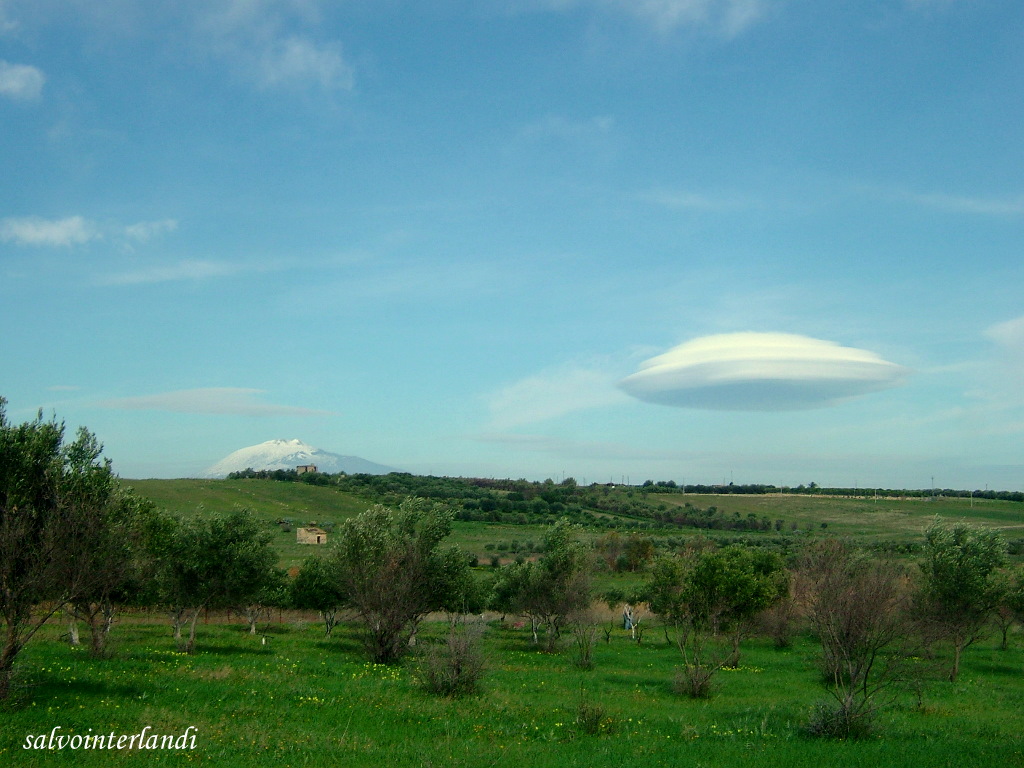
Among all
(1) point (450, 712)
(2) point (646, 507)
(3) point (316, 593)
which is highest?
(1) point (450, 712)

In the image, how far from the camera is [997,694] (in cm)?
2942

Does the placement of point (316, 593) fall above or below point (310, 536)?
above

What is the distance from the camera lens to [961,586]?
1444 inches

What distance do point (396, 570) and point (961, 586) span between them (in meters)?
29.5

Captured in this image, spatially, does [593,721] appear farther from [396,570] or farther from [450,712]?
[396,570]

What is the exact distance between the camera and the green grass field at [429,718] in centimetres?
1420

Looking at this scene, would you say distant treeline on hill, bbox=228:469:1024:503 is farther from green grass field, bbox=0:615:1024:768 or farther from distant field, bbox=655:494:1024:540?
green grass field, bbox=0:615:1024:768

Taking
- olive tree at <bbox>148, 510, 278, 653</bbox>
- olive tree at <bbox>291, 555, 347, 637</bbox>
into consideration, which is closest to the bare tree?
olive tree at <bbox>148, 510, 278, 653</bbox>

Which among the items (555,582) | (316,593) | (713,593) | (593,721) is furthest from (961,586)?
(316,593)

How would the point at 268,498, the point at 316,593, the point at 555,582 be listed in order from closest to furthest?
→ 1. the point at 555,582
2. the point at 316,593
3. the point at 268,498

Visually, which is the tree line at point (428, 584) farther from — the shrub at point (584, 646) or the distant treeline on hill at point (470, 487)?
the distant treeline on hill at point (470, 487)

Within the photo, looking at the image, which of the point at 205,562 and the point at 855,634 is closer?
the point at 855,634

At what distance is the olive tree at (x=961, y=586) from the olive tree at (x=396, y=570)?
2470 cm

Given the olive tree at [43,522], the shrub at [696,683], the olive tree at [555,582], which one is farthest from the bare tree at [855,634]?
the olive tree at [555,582]
